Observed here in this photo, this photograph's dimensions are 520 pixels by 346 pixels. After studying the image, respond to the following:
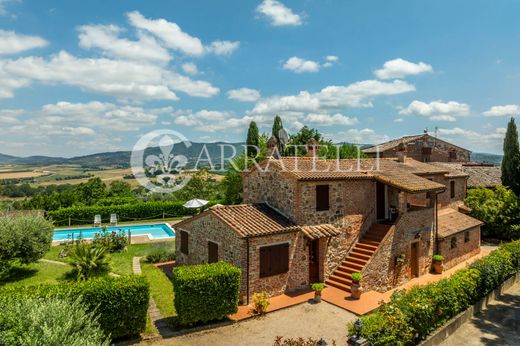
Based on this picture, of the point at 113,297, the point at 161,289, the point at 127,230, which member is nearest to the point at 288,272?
the point at 161,289

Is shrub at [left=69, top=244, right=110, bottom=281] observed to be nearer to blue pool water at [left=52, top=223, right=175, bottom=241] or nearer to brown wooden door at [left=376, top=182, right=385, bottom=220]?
blue pool water at [left=52, top=223, right=175, bottom=241]

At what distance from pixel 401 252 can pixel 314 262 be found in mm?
5105

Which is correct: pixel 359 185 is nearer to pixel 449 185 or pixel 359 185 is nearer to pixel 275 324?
pixel 275 324

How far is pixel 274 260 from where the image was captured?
14992 millimetres

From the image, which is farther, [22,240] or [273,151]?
[273,151]

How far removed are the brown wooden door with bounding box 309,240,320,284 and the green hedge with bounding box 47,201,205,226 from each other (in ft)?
84.4

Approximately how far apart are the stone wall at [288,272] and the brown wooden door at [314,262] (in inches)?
18.5

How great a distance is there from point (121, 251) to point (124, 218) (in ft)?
46.8

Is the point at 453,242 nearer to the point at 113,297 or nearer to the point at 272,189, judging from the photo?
the point at 272,189

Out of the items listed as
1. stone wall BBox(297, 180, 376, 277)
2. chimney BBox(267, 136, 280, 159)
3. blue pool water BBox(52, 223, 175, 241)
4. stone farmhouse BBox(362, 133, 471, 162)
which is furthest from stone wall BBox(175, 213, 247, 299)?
stone farmhouse BBox(362, 133, 471, 162)

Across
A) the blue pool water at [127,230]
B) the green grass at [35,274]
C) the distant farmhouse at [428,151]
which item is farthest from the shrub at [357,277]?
the distant farmhouse at [428,151]

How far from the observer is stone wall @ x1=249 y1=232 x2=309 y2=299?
14422mm

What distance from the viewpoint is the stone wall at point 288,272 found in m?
14.4

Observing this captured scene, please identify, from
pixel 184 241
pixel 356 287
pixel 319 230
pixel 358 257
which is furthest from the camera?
pixel 184 241
